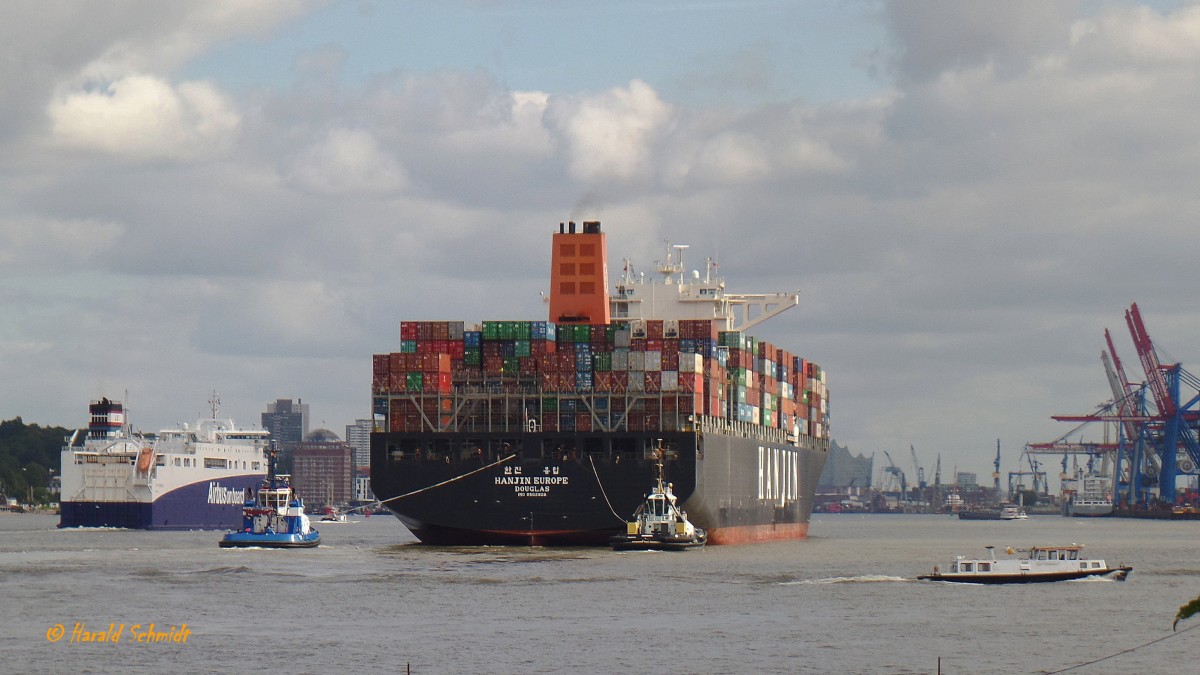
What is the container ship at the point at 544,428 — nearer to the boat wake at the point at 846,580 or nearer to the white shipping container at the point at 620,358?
the white shipping container at the point at 620,358

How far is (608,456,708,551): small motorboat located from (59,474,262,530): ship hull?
68.5m

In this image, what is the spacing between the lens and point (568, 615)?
5953 centimetres

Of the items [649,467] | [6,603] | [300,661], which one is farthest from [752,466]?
[300,661]

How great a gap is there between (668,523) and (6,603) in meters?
33.2

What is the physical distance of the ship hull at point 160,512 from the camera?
488 ft

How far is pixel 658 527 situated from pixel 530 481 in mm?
6774

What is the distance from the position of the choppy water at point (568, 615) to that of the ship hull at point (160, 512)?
190 feet

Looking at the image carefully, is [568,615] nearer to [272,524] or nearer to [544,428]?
[544,428]

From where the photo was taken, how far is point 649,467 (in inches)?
3477

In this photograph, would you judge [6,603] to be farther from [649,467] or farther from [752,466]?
[752,466]

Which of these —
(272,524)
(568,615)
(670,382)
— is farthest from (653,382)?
(568,615)

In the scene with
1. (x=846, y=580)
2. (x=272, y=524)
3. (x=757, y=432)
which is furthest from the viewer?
(x=757, y=432)

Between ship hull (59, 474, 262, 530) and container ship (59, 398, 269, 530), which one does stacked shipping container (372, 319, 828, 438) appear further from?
ship hull (59, 474, 262, 530)

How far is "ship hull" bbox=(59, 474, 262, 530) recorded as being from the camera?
148625mm
